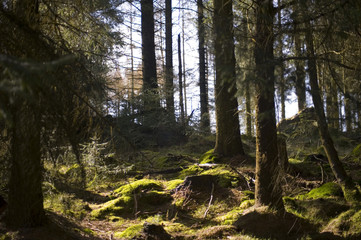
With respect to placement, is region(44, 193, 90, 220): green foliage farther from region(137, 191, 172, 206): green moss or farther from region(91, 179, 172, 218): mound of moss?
region(137, 191, 172, 206): green moss

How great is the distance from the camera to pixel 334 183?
6.71 metres

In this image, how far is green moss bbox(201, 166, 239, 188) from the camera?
783cm

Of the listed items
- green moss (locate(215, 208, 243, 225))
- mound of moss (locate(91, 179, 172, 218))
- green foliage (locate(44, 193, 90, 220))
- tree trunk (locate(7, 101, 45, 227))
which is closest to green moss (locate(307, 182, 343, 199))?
green moss (locate(215, 208, 243, 225))

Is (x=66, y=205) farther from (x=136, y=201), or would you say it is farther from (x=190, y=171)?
(x=190, y=171)

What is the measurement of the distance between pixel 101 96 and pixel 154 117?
9.01 m

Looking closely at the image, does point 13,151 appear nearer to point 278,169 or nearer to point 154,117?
point 278,169

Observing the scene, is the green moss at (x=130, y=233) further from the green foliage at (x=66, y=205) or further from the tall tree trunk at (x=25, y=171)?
the tall tree trunk at (x=25, y=171)

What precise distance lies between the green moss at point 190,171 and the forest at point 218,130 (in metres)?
0.08

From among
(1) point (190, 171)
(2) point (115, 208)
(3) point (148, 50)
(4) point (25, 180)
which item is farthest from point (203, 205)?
(3) point (148, 50)

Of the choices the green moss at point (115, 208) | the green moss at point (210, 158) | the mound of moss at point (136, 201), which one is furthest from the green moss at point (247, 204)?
the green moss at point (210, 158)

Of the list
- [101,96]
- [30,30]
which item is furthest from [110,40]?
[30,30]

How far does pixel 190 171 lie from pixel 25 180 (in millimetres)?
5714

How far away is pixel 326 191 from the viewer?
21.5 feet

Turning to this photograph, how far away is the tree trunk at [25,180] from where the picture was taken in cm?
409
